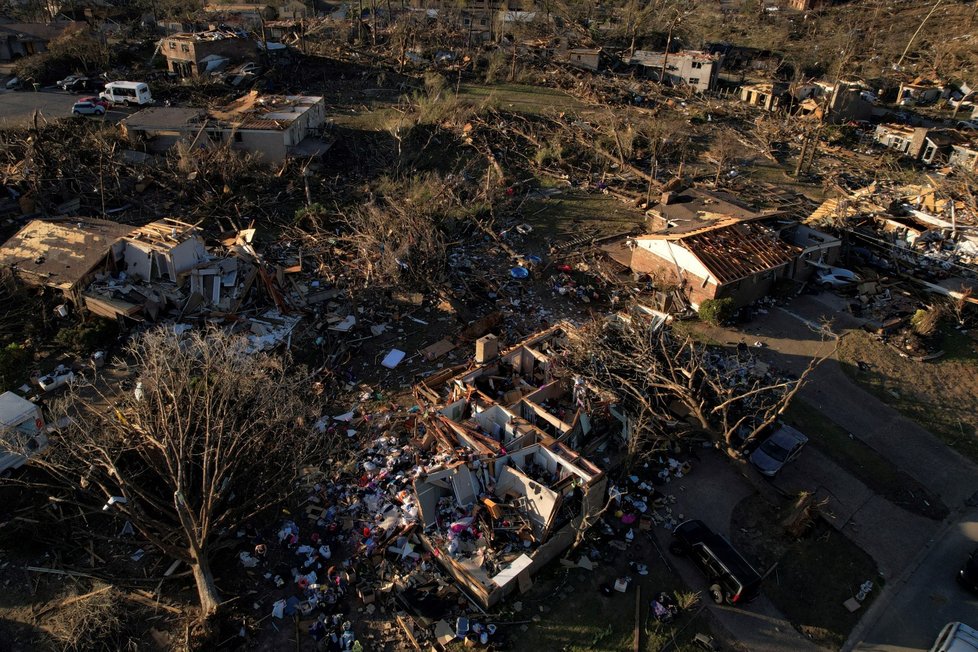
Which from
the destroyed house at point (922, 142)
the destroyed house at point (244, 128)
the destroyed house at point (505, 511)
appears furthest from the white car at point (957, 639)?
the destroyed house at point (922, 142)

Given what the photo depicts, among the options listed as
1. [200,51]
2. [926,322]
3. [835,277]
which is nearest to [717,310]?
[835,277]

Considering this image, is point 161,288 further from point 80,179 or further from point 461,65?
point 461,65

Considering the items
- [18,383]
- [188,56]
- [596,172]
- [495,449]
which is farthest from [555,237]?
[188,56]

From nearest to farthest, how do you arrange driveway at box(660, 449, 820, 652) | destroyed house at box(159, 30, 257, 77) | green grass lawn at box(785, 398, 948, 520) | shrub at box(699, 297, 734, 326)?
driveway at box(660, 449, 820, 652) → green grass lawn at box(785, 398, 948, 520) → shrub at box(699, 297, 734, 326) → destroyed house at box(159, 30, 257, 77)

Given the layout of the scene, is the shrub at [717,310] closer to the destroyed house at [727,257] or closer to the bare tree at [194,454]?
the destroyed house at [727,257]

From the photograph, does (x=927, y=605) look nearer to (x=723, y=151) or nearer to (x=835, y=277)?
(x=835, y=277)

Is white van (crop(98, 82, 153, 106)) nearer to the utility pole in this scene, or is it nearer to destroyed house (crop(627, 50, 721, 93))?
destroyed house (crop(627, 50, 721, 93))

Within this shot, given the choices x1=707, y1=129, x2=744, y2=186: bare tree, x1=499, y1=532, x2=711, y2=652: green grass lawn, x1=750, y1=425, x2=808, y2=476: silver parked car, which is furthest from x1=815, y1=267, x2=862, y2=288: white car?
x1=499, y1=532, x2=711, y2=652: green grass lawn

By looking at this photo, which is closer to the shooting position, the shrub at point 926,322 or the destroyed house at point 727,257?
the shrub at point 926,322
